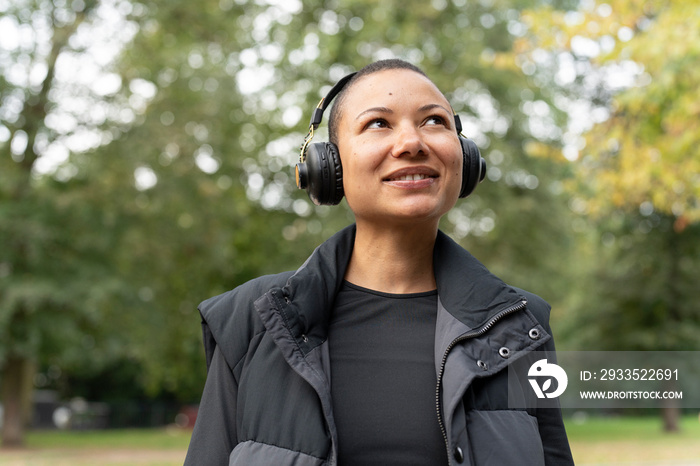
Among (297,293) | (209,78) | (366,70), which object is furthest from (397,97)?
(209,78)

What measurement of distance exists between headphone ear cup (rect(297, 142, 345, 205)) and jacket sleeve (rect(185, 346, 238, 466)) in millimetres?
552

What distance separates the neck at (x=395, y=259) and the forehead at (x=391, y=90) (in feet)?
1.14

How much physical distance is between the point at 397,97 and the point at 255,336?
2.44 ft

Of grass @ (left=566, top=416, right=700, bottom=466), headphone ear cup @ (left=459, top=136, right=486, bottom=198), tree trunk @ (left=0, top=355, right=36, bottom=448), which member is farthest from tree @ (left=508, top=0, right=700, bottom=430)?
tree trunk @ (left=0, top=355, right=36, bottom=448)

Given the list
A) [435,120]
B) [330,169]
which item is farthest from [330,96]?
[435,120]

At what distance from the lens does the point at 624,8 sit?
8.33 m

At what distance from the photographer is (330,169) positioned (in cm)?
217

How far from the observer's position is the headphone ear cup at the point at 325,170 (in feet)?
7.12

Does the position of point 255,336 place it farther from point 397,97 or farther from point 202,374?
point 202,374

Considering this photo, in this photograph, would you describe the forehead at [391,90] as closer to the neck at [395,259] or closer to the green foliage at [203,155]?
the neck at [395,259]

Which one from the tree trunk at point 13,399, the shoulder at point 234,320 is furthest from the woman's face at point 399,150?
the tree trunk at point 13,399

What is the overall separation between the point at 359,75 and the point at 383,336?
752 mm

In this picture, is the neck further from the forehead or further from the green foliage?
the green foliage

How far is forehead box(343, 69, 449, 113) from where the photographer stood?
6.70 feet
